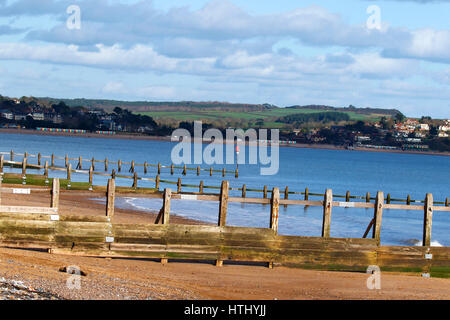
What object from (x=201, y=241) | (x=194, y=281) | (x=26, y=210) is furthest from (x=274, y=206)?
(x=26, y=210)

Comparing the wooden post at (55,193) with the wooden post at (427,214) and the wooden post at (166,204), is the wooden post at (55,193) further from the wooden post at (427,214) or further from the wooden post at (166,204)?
the wooden post at (427,214)

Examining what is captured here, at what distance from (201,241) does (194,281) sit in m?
2.06

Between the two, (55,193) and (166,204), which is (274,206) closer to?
(166,204)

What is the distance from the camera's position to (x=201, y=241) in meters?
17.7

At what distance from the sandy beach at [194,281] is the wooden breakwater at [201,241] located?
0.89ft

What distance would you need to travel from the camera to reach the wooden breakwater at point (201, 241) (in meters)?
17.0

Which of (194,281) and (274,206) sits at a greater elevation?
(274,206)

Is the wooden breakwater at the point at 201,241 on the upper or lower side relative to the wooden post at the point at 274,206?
lower

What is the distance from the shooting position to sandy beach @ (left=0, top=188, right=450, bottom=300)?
539 inches

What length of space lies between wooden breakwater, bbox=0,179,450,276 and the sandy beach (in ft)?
0.89

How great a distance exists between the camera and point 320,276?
1742 cm

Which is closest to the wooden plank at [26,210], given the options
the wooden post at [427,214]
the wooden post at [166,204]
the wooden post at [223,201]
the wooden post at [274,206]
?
the wooden post at [166,204]
